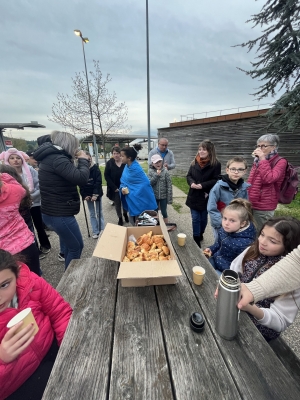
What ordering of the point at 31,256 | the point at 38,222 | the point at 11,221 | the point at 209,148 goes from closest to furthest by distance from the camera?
the point at 11,221
the point at 31,256
the point at 209,148
the point at 38,222

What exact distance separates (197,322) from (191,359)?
7.2 inches

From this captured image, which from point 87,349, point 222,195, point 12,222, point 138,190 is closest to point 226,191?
point 222,195

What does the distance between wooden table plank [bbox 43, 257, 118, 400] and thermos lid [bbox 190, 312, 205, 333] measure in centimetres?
47

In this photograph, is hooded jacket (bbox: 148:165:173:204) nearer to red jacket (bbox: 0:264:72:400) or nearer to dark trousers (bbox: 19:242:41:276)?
dark trousers (bbox: 19:242:41:276)

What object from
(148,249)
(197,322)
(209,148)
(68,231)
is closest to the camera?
(197,322)

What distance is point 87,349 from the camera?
0.97 meters

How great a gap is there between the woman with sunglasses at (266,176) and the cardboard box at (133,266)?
6.04ft

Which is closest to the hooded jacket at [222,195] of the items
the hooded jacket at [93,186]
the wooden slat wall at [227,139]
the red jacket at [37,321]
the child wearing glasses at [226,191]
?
the child wearing glasses at [226,191]

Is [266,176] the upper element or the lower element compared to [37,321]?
upper

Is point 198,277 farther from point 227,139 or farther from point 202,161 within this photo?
point 227,139

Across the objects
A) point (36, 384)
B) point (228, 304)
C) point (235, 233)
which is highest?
point (228, 304)

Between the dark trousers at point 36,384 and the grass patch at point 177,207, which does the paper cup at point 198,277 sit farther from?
the grass patch at point 177,207

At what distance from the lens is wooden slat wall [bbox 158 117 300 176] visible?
279 inches

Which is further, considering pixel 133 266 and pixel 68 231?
pixel 68 231
